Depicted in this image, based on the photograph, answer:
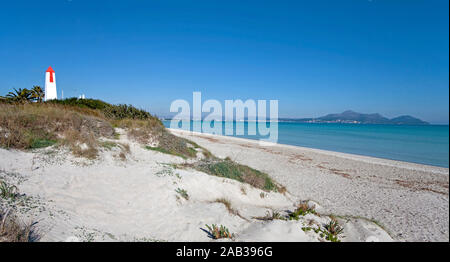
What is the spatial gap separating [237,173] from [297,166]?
8.85 metres

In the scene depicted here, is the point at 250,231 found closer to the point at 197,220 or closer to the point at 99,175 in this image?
the point at 197,220

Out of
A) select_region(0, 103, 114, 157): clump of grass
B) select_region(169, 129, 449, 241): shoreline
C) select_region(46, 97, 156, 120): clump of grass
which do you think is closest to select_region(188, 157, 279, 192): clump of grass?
select_region(169, 129, 449, 241): shoreline

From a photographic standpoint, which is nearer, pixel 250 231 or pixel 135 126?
pixel 250 231

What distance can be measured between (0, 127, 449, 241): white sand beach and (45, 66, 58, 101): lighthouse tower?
8.51 metres

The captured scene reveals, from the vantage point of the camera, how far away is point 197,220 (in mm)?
4707

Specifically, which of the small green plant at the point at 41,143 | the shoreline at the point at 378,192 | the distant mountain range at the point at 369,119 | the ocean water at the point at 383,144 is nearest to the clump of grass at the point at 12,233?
the small green plant at the point at 41,143

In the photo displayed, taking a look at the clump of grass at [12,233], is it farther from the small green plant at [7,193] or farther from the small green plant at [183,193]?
the small green plant at [183,193]

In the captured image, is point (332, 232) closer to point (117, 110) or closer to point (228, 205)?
point (228, 205)

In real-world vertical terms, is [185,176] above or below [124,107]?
below

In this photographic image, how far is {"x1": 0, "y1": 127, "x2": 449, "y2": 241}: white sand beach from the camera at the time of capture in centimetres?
392

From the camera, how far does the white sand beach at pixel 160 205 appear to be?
3.92 m

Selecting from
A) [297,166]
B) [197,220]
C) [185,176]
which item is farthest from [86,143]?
[297,166]

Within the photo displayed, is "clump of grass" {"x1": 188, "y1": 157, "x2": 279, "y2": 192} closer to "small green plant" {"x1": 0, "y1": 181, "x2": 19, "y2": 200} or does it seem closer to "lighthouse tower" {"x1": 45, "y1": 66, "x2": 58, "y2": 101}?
"small green plant" {"x1": 0, "y1": 181, "x2": 19, "y2": 200}

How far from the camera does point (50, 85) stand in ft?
46.7
